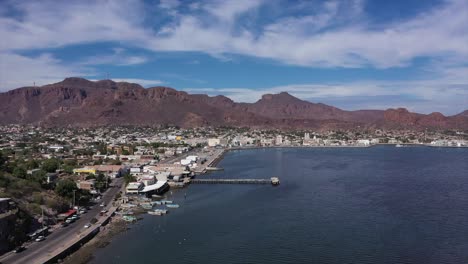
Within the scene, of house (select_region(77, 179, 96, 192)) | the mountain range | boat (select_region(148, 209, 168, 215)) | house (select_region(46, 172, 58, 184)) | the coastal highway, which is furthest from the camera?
the mountain range

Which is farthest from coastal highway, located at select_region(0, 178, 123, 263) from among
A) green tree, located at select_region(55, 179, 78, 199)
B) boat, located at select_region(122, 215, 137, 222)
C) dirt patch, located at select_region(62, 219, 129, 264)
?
green tree, located at select_region(55, 179, 78, 199)

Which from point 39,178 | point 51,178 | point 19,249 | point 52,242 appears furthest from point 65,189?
point 19,249

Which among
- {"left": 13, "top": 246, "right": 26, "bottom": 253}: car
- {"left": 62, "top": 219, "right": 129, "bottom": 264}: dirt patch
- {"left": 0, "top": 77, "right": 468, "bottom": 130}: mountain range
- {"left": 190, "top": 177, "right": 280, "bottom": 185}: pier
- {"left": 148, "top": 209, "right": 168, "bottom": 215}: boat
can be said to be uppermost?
{"left": 0, "top": 77, "right": 468, "bottom": 130}: mountain range

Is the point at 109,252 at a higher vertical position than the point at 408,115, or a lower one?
lower

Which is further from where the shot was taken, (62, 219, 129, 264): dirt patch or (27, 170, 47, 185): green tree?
(27, 170, 47, 185): green tree

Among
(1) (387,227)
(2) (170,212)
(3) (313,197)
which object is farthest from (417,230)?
(2) (170,212)

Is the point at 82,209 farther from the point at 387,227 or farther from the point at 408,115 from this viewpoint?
the point at 408,115

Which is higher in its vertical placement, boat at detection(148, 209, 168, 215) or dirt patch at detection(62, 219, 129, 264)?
boat at detection(148, 209, 168, 215)

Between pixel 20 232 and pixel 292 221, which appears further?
pixel 292 221

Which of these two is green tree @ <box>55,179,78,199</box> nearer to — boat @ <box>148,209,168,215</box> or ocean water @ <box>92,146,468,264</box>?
boat @ <box>148,209,168,215</box>
